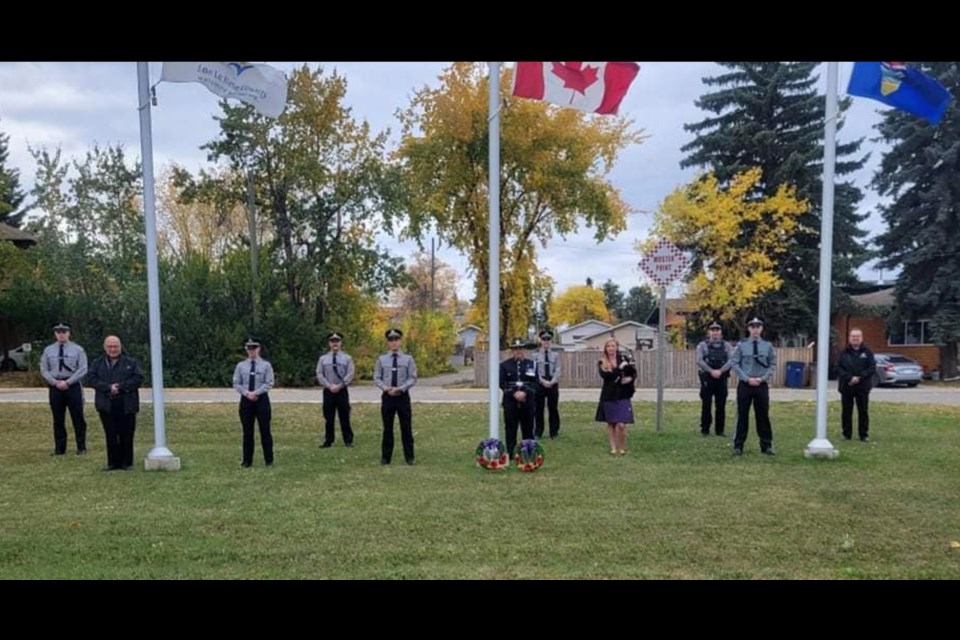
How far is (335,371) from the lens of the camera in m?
11.4

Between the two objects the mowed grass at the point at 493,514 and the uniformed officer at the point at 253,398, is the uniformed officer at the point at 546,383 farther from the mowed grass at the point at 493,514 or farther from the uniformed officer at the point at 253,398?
the uniformed officer at the point at 253,398

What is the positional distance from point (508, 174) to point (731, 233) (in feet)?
29.9

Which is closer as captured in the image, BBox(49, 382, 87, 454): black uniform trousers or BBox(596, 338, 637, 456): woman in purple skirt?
BBox(596, 338, 637, 456): woman in purple skirt

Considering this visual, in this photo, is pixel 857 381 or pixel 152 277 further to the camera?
pixel 857 381

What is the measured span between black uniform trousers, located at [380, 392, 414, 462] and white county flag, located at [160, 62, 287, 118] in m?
4.01

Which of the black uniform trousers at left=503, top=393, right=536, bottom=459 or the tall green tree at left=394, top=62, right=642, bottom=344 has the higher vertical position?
the tall green tree at left=394, top=62, right=642, bottom=344

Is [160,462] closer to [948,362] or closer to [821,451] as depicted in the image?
[821,451]

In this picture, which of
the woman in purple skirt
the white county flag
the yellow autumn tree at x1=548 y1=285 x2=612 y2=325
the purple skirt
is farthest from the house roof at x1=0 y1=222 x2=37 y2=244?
the yellow autumn tree at x1=548 y1=285 x2=612 y2=325

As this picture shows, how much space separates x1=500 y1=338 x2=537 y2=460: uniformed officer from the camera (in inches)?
388

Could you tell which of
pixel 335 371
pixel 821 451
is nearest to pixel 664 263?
pixel 821 451

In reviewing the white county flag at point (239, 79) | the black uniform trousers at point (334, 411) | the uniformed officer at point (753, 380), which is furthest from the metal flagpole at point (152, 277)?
the uniformed officer at point (753, 380)

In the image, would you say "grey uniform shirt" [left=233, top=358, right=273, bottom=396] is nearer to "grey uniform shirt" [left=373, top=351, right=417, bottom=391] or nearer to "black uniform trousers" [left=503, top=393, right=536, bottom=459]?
"grey uniform shirt" [left=373, top=351, right=417, bottom=391]

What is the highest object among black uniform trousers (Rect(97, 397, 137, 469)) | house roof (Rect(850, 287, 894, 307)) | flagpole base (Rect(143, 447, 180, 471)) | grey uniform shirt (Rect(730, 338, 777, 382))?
house roof (Rect(850, 287, 894, 307))

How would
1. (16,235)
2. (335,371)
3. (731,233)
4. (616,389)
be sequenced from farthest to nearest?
(16,235), (731,233), (335,371), (616,389)
